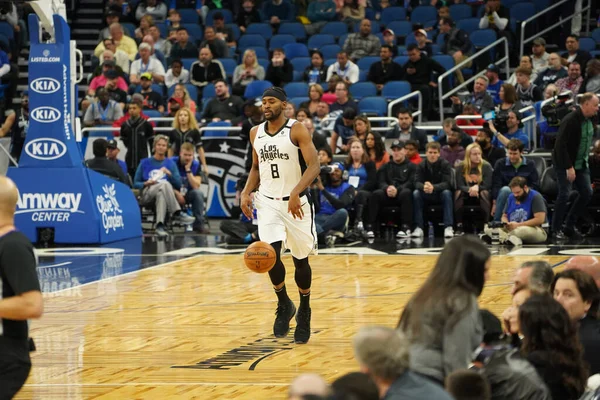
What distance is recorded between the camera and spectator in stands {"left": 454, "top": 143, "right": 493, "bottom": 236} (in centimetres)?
1732

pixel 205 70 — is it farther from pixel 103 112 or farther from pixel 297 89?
pixel 103 112

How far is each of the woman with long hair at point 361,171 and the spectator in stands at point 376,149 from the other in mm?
114

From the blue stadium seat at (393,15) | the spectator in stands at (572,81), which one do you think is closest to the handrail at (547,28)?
the spectator in stands at (572,81)

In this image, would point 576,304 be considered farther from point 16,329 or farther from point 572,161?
point 572,161

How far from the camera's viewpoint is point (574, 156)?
16500mm

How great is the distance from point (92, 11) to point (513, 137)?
1196cm

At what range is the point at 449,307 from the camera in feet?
16.7

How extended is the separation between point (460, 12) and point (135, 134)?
23.2ft

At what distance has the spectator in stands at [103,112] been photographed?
21.0 meters

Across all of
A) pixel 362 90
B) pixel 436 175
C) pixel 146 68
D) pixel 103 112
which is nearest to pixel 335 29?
pixel 362 90

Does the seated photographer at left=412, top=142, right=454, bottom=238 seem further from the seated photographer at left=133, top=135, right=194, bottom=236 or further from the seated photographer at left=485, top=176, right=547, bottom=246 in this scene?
the seated photographer at left=133, top=135, right=194, bottom=236

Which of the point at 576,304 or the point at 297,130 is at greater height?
the point at 297,130

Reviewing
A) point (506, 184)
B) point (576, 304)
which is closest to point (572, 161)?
point (506, 184)

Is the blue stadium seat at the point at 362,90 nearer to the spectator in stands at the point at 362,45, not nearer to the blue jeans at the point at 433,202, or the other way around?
the spectator in stands at the point at 362,45
